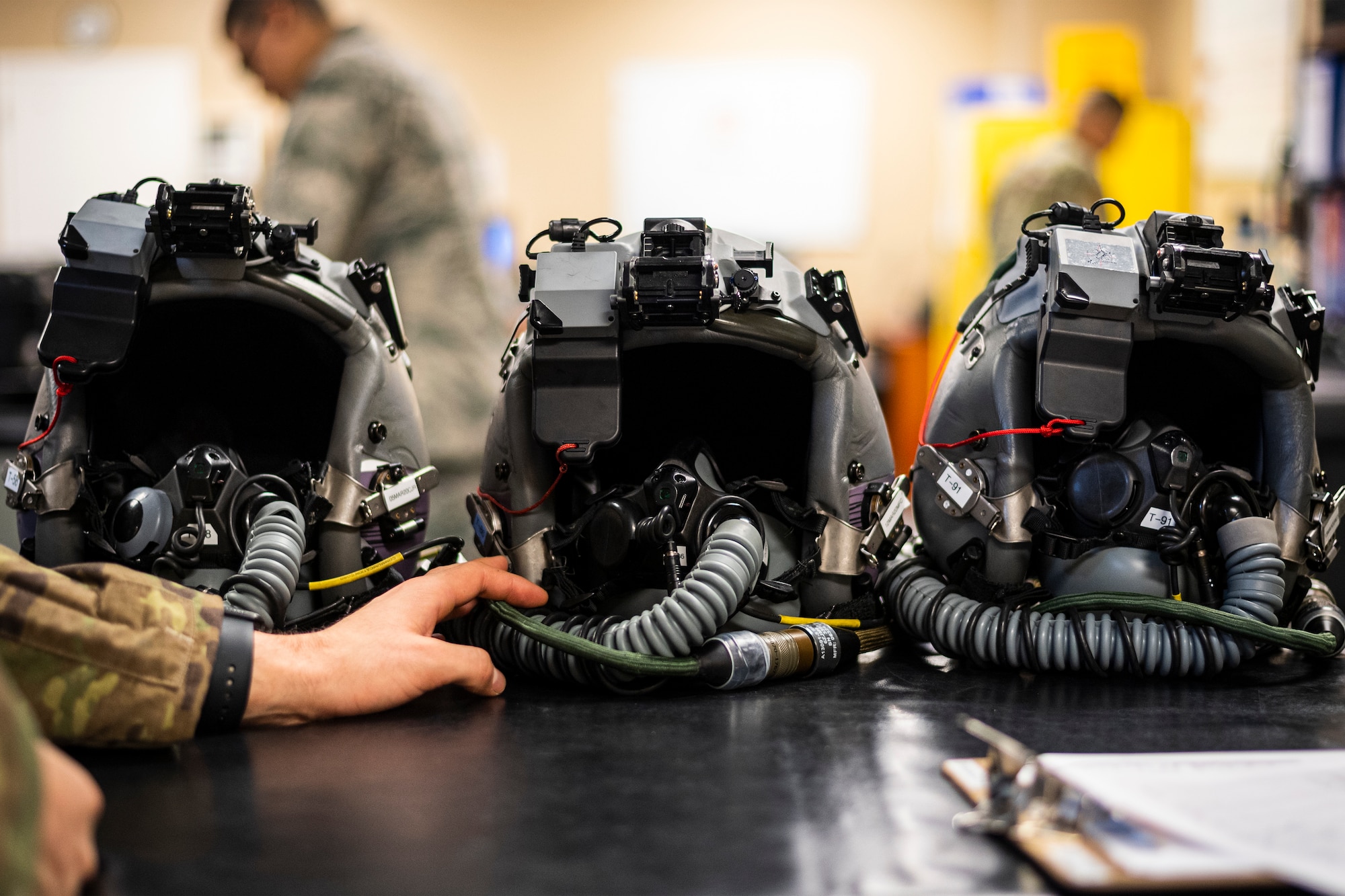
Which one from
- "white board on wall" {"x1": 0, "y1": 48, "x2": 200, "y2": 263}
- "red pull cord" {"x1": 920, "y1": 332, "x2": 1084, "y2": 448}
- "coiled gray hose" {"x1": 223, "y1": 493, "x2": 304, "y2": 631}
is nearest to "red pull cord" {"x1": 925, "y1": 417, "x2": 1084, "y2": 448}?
"red pull cord" {"x1": 920, "y1": 332, "x2": 1084, "y2": 448}

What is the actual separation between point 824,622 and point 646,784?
413 mm

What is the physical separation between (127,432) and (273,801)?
72cm

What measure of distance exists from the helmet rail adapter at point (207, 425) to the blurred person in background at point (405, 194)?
Answer: 1065 mm

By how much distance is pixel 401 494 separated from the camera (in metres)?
1.39

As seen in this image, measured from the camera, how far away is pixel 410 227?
2.60 m

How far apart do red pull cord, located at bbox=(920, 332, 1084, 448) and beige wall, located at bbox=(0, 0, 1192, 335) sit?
589 cm

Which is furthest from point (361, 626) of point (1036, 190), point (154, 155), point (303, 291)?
point (154, 155)

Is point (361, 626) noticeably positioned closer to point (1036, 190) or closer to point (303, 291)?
point (303, 291)

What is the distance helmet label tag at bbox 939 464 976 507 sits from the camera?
52.1 inches

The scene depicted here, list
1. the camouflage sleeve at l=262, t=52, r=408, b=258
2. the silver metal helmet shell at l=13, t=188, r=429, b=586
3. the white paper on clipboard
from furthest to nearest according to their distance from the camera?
the camouflage sleeve at l=262, t=52, r=408, b=258
the silver metal helmet shell at l=13, t=188, r=429, b=586
the white paper on clipboard

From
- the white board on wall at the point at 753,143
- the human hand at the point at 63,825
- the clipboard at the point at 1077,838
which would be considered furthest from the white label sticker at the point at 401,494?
the white board on wall at the point at 753,143

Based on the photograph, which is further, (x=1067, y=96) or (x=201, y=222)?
(x=1067, y=96)

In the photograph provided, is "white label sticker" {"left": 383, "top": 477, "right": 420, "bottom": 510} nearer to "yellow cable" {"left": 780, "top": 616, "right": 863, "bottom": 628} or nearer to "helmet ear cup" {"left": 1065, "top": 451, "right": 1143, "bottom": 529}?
"yellow cable" {"left": 780, "top": 616, "right": 863, "bottom": 628}

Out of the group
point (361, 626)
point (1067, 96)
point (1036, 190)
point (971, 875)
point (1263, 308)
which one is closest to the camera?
point (971, 875)
